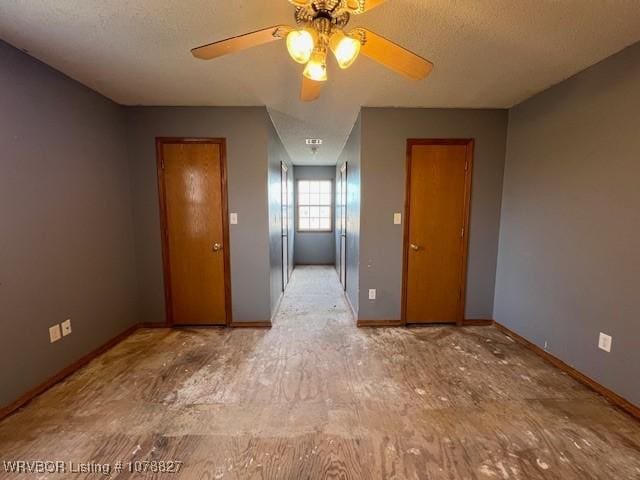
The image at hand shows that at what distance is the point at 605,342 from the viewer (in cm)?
193

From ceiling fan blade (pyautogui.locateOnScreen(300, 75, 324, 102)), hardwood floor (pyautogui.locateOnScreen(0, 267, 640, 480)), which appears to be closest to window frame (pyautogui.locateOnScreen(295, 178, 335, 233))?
hardwood floor (pyautogui.locateOnScreen(0, 267, 640, 480))

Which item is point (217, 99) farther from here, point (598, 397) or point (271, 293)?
point (598, 397)

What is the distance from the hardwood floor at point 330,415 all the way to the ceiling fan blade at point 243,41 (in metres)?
2.01

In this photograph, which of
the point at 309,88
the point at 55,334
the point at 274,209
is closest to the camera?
the point at 309,88

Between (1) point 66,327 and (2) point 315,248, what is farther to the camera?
(2) point 315,248

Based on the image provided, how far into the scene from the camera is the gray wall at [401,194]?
2891 mm

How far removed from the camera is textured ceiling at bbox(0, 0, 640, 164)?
1462 millimetres

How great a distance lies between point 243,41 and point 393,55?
695 millimetres

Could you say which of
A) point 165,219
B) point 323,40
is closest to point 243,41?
point 323,40

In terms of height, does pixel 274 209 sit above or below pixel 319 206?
below

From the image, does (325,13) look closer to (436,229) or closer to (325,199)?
(436,229)

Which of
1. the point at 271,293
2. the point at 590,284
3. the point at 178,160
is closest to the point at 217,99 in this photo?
the point at 178,160

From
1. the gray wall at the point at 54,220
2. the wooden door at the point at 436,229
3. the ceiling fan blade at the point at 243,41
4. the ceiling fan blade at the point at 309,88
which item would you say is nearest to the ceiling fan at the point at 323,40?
the ceiling fan blade at the point at 243,41

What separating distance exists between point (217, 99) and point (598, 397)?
3.87 meters
